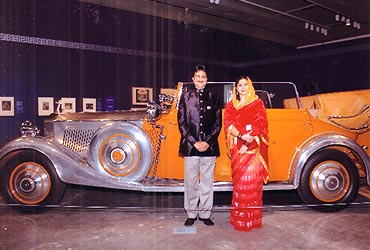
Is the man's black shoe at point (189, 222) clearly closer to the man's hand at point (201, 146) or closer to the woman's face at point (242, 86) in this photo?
the man's hand at point (201, 146)

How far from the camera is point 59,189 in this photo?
4125 mm

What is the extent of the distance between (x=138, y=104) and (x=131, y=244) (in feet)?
19.1

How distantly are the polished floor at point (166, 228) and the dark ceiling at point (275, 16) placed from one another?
5.23 meters

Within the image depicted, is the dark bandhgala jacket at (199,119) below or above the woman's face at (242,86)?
below

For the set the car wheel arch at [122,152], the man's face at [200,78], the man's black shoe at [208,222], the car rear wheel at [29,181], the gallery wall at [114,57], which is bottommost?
the man's black shoe at [208,222]

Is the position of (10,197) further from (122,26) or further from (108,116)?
(122,26)

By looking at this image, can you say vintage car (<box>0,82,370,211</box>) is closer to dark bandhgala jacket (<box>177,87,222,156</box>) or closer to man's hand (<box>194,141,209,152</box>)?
dark bandhgala jacket (<box>177,87,222,156</box>)

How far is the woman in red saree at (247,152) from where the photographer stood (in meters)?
3.57

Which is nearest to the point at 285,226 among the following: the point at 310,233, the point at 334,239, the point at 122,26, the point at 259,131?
the point at 310,233

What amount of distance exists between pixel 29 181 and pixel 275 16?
25.7 feet

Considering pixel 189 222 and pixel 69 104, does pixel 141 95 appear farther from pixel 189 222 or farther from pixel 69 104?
pixel 189 222

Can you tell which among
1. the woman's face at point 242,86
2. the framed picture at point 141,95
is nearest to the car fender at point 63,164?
the woman's face at point 242,86

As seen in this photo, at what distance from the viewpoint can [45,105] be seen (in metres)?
7.22

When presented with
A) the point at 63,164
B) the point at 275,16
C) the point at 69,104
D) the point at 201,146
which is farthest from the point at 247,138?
the point at 275,16
